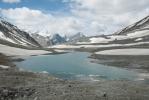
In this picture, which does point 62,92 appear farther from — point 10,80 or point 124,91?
point 10,80

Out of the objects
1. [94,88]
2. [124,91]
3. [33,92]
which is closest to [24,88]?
[33,92]

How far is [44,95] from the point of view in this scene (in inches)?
1272

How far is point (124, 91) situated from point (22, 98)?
11.0m

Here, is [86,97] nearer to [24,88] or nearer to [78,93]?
[78,93]

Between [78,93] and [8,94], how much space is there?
6.90 m

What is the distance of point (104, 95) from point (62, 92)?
4345 mm

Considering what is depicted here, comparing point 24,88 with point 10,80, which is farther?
point 10,80

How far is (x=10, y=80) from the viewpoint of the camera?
41781 mm

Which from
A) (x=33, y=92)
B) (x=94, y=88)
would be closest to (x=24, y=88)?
(x=33, y=92)

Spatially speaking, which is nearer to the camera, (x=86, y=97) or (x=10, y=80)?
(x=86, y=97)

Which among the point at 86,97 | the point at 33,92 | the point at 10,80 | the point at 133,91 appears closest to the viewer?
the point at 86,97

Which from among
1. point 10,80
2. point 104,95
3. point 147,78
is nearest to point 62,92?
point 104,95

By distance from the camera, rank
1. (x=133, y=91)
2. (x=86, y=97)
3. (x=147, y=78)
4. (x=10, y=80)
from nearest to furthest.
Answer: (x=86, y=97) → (x=133, y=91) → (x=10, y=80) → (x=147, y=78)

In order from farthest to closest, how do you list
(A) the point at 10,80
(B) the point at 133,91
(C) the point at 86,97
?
(A) the point at 10,80, (B) the point at 133,91, (C) the point at 86,97
